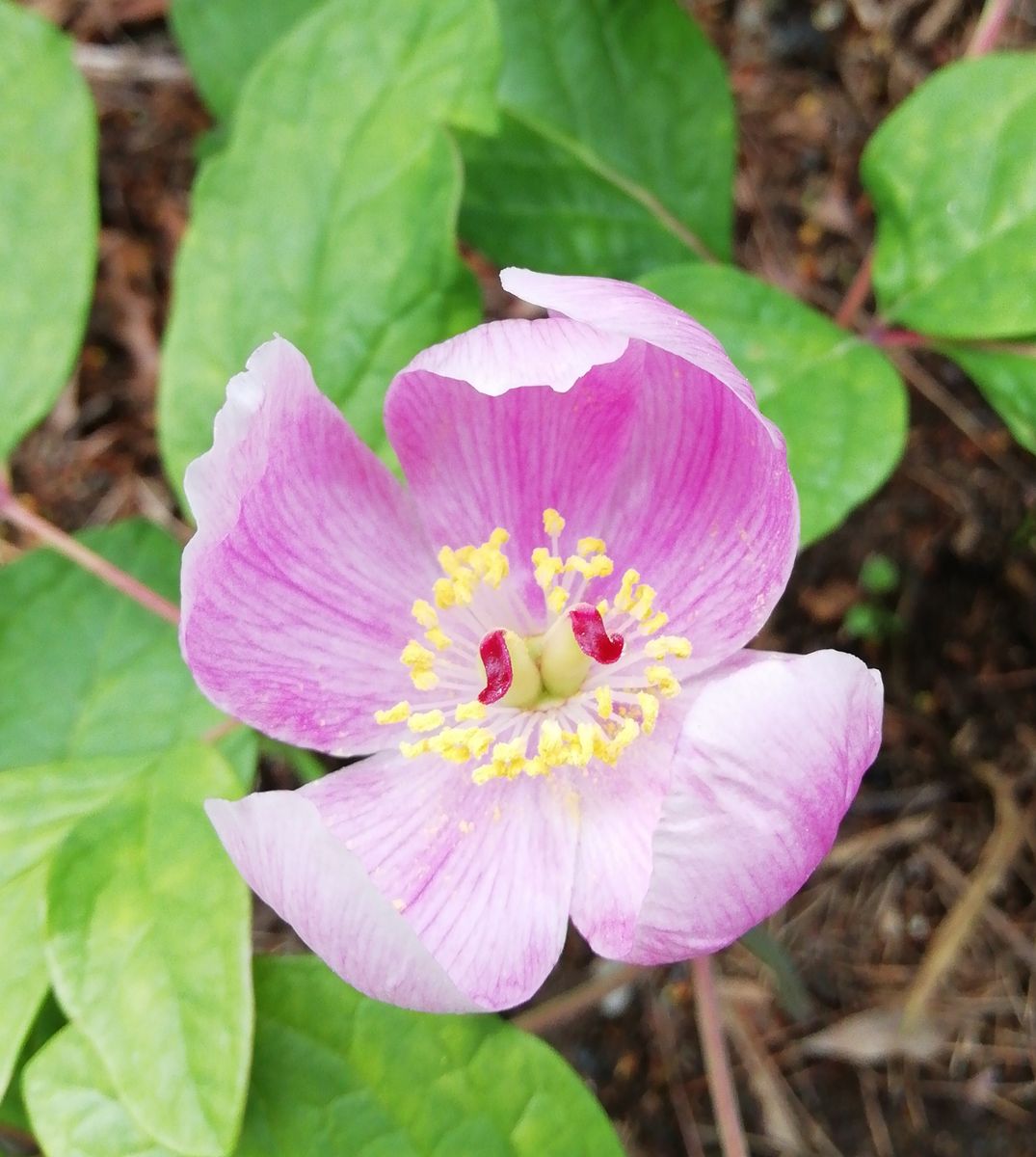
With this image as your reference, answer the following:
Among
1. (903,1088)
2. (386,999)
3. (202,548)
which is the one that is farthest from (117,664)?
(903,1088)

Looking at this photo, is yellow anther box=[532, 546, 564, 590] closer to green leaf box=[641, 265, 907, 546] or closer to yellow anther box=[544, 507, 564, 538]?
yellow anther box=[544, 507, 564, 538]

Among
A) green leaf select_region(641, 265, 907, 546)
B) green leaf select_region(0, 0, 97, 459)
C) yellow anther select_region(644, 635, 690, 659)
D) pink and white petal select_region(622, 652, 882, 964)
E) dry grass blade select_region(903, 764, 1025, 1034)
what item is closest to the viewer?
pink and white petal select_region(622, 652, 882, 964)

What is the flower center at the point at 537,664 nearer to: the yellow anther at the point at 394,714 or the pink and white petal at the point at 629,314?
the yellow anther at the point at 394,714

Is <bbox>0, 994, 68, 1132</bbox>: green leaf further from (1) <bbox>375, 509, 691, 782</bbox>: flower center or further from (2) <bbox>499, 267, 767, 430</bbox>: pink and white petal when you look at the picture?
(2) <bbox>499, 267, 767, 430</bbox>: pink and white petal

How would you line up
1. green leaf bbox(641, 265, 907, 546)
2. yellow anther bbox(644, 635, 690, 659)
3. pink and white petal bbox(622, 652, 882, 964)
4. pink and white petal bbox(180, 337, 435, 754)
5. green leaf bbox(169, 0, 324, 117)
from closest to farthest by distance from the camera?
pink and white petal bbox(622, 652, 882, 964), pink and white petal bbox(180, 337, 435, 754), yellow anther bbox(644, 635, 690, 659), green leaf bbox(641, 265, 907, 546), green leaf bbox(169, 0, 324, 117)

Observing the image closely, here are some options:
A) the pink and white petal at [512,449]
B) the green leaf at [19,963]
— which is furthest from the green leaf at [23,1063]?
the pink and white petal at [512,449]

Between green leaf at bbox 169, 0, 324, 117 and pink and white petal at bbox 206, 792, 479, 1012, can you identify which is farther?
green leaf at bbox 169, 0, 324, 117

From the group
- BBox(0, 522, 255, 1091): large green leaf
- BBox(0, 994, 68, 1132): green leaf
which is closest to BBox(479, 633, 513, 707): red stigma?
BBox(0, 522, 255, 1091): large green leaf

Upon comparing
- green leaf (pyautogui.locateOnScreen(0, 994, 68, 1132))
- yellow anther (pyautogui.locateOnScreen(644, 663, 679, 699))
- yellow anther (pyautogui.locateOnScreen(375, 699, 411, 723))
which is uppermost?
yellow anther (pyautogui.locateOnScreen(644, 663, 679, 699))

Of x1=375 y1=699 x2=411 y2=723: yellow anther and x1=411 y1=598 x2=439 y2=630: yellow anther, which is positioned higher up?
x1=411 y1=598 x2=439 y2=630: yellow anther
